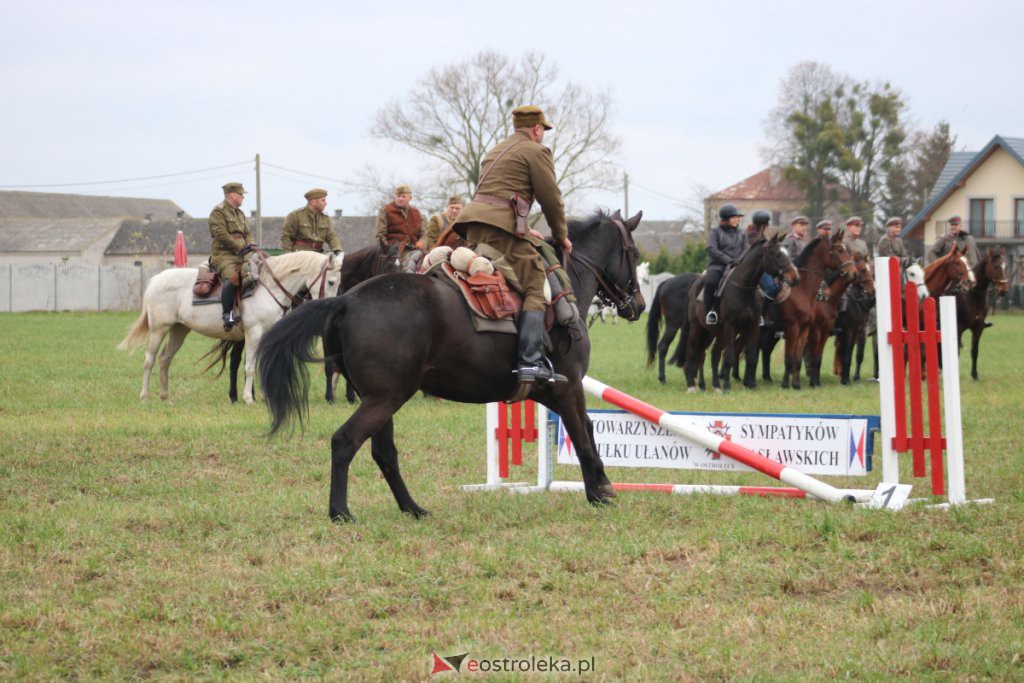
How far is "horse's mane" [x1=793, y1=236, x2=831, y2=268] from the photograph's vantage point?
17906mm

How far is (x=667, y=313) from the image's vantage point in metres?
19.5

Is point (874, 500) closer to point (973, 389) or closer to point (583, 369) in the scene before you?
point (583, 369)

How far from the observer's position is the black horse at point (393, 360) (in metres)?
7.01

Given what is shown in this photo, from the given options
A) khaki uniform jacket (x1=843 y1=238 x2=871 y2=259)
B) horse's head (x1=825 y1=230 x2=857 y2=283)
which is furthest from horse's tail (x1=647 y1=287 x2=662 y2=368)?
khaki uniform jacket (x1=843 y1=238 x2=871 y2=259)

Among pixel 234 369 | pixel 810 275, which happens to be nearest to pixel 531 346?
pixel 234 369

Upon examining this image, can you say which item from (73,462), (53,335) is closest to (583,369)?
(73,462)

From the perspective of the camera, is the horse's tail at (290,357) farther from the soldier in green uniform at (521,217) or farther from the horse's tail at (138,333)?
the horse's tail at (138,333)

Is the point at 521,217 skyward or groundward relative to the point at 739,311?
skyward

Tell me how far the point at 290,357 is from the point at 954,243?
49.6ft

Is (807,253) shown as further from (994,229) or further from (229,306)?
(994,229)

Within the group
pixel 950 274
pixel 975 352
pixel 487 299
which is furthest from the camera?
pixel 975 352

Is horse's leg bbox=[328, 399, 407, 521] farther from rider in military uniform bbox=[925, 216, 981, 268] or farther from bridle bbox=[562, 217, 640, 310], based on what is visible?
rider in military uniform bbox=[925, 216, 981, 268]

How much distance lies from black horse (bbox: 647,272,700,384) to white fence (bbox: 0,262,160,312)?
3509cm

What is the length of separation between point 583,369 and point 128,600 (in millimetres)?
3531
